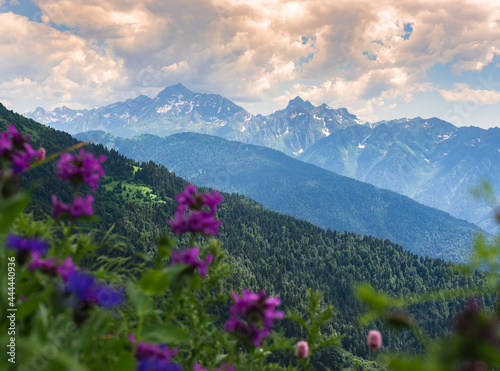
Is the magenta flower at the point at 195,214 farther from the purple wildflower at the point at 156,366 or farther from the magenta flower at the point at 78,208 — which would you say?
the purple wildflower at the point at 156,366

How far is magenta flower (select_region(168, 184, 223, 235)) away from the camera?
3.00 m

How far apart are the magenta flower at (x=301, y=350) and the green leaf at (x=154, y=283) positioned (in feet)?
5.71

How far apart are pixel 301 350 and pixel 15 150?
3208 millimetres

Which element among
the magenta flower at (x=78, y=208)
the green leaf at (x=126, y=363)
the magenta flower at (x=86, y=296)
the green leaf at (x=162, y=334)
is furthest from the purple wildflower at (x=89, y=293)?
the magenta flower at (x=78, y=208)

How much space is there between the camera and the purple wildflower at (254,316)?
7.77 feet

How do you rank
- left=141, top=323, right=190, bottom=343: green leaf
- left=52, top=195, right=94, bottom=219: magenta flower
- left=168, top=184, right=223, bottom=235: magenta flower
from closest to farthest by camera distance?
left=141, top=323, right=190, bottom=343: green leaf → left=52, top=195, right=94, bottom=219: magenta flower → left=168, top=184, right=223, bottom=235: magenta flower

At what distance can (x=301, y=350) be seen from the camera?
11.2 ft

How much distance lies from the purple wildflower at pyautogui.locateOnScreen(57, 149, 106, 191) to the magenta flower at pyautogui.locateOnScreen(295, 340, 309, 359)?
245cm

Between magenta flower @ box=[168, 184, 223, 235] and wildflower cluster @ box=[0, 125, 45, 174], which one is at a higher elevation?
wildflower cluster @ box=[0, 125, 45, 174]

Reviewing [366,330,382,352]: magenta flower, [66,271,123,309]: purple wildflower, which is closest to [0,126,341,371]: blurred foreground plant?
[66,271,123,309]: purple wildflower

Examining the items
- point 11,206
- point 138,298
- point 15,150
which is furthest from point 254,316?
point 15,150

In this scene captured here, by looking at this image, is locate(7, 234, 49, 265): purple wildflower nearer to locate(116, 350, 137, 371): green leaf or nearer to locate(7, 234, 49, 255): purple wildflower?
locate(7, 234, 49, 255): purple wildflower

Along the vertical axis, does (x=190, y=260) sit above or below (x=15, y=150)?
below

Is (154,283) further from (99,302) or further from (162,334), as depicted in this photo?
(99,302)
